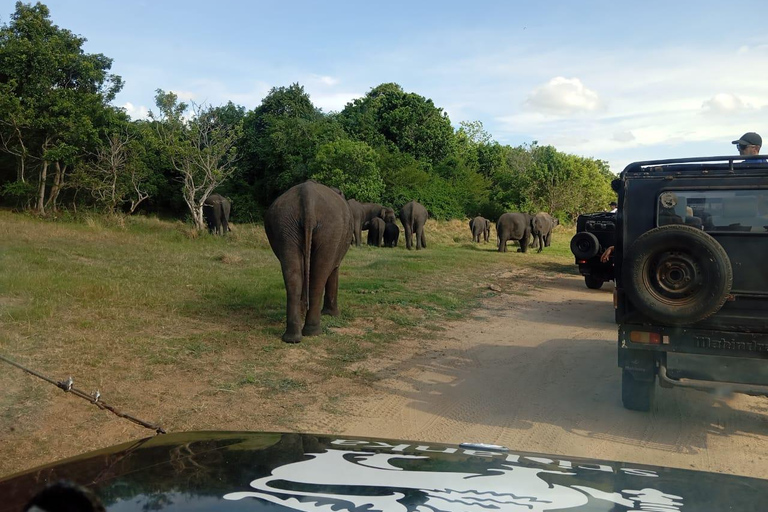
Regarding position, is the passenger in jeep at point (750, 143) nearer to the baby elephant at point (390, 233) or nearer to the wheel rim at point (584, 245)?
the wheel rim at point (584, 245)

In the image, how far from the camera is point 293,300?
8.62m

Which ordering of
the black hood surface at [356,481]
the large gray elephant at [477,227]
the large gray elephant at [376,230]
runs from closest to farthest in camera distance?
the black hood surface at [356,481] → the large gray elephant at [376,230] → the large gray elephant at [477,227]

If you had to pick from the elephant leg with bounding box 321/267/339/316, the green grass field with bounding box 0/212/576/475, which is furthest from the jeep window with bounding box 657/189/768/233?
the elephant leg with bounding box 321/267/339/316

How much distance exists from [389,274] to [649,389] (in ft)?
33.0

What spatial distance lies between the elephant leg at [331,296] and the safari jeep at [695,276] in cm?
507

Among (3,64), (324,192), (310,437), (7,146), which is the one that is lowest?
(310,437)

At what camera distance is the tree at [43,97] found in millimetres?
24141

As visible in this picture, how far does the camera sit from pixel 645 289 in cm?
569

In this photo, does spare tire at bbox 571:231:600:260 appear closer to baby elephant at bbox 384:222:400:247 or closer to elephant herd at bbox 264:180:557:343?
elephant herd at bbox 264:180:557:343

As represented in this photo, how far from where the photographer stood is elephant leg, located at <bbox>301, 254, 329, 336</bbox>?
9055mm

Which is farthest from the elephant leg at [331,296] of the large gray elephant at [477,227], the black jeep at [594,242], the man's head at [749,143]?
the large gray elephant at [477,227]

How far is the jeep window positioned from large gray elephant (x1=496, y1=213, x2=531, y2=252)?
21.3m

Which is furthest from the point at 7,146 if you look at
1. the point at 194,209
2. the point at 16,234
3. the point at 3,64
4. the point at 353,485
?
the point at 353,485

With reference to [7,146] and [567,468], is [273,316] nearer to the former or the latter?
[567,468]
